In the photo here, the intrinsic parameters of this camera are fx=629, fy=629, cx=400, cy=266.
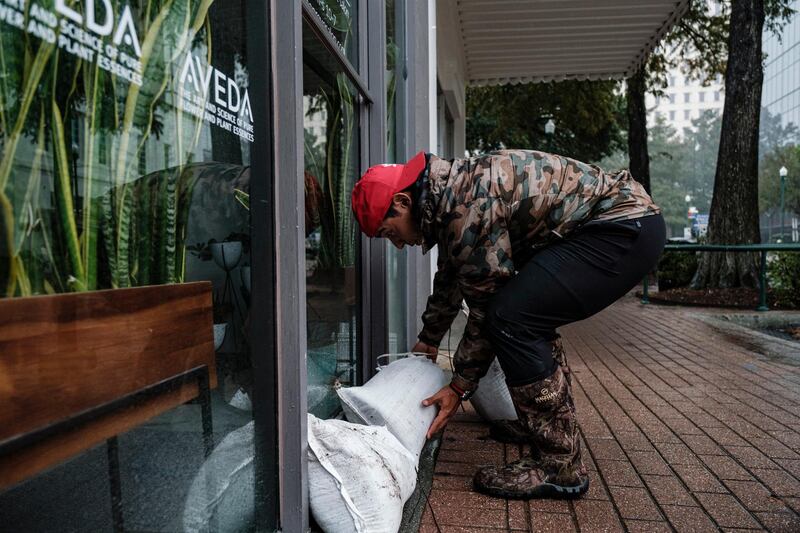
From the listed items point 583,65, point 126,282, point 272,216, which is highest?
Answer: point 583,65

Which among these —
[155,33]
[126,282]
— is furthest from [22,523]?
[155,33]

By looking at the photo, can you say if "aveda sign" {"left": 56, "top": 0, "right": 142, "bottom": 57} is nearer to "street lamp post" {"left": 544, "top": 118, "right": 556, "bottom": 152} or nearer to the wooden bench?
the wooden bench

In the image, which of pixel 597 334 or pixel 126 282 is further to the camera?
pixel 597 334

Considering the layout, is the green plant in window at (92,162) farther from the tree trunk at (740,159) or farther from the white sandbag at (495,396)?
the tree trunk at (740,159)

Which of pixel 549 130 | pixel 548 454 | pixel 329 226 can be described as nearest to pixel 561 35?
pixel 329 226

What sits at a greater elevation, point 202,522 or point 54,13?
point 54,13

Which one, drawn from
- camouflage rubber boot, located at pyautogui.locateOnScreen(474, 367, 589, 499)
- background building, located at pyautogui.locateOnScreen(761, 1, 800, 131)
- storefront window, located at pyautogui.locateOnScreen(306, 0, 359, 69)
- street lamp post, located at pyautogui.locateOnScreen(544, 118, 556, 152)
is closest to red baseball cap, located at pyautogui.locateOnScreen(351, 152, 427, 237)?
storefront window, located at pyautogui.locateOnScreen(306, 0, 359, 69)

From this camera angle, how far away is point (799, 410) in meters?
3.77

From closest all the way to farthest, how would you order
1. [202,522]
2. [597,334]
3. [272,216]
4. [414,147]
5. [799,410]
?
[202,522] → [272,216] → [799,410] → [414,147] → [597,334]

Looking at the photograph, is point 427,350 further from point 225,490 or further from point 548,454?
point 225,490

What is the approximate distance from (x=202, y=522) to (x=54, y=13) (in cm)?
119

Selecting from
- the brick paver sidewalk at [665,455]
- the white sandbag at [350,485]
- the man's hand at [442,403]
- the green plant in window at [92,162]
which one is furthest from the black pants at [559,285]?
the green plant in window at [92,162]

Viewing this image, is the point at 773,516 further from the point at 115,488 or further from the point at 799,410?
the point at 115,488

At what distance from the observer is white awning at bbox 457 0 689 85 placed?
24.3ft
